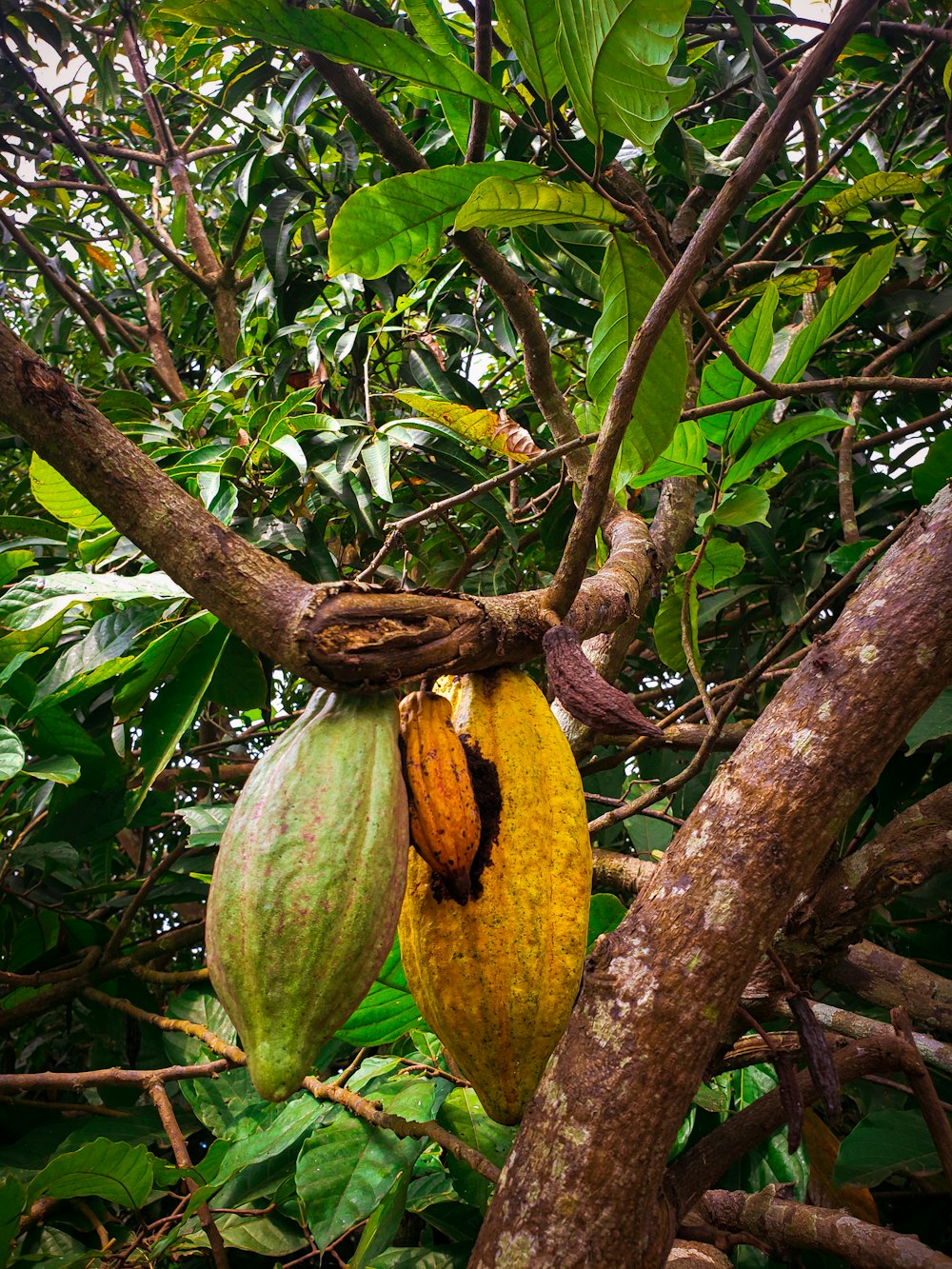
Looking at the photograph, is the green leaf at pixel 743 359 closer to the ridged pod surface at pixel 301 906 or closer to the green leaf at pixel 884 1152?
the ridged pod surface at pixel 301 906

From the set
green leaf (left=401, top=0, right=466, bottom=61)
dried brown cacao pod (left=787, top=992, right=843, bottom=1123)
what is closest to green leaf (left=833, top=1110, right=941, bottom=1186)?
dried brown cacao pod (left=787, top=992, right=843, bottom=1123)

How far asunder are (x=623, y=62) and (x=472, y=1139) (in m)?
1.02

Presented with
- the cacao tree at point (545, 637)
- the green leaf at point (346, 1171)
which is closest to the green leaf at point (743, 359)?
the cacao tree at point (545, 637)

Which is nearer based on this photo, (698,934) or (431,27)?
(698,934)

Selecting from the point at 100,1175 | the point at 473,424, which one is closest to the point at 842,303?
the point at 473,424

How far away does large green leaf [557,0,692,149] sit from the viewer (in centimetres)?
73

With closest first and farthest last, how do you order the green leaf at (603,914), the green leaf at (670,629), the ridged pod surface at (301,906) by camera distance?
the ridged pod surface at (301,906) → the green leaf at (603,914) → the green leaf at (670,629)

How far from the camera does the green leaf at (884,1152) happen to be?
1.05 meters

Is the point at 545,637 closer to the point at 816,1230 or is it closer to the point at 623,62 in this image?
the point at 623,62

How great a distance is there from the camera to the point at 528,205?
0.79 metres

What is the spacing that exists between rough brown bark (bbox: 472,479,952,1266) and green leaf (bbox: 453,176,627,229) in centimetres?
41

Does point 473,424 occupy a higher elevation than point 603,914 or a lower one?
higher

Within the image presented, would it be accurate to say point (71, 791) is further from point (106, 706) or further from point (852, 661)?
point (852, 661)

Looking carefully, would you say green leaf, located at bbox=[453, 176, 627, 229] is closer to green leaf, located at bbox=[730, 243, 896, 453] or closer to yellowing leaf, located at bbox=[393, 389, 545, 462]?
green leaf, located at bbox=[730, 243, 896, 453]
